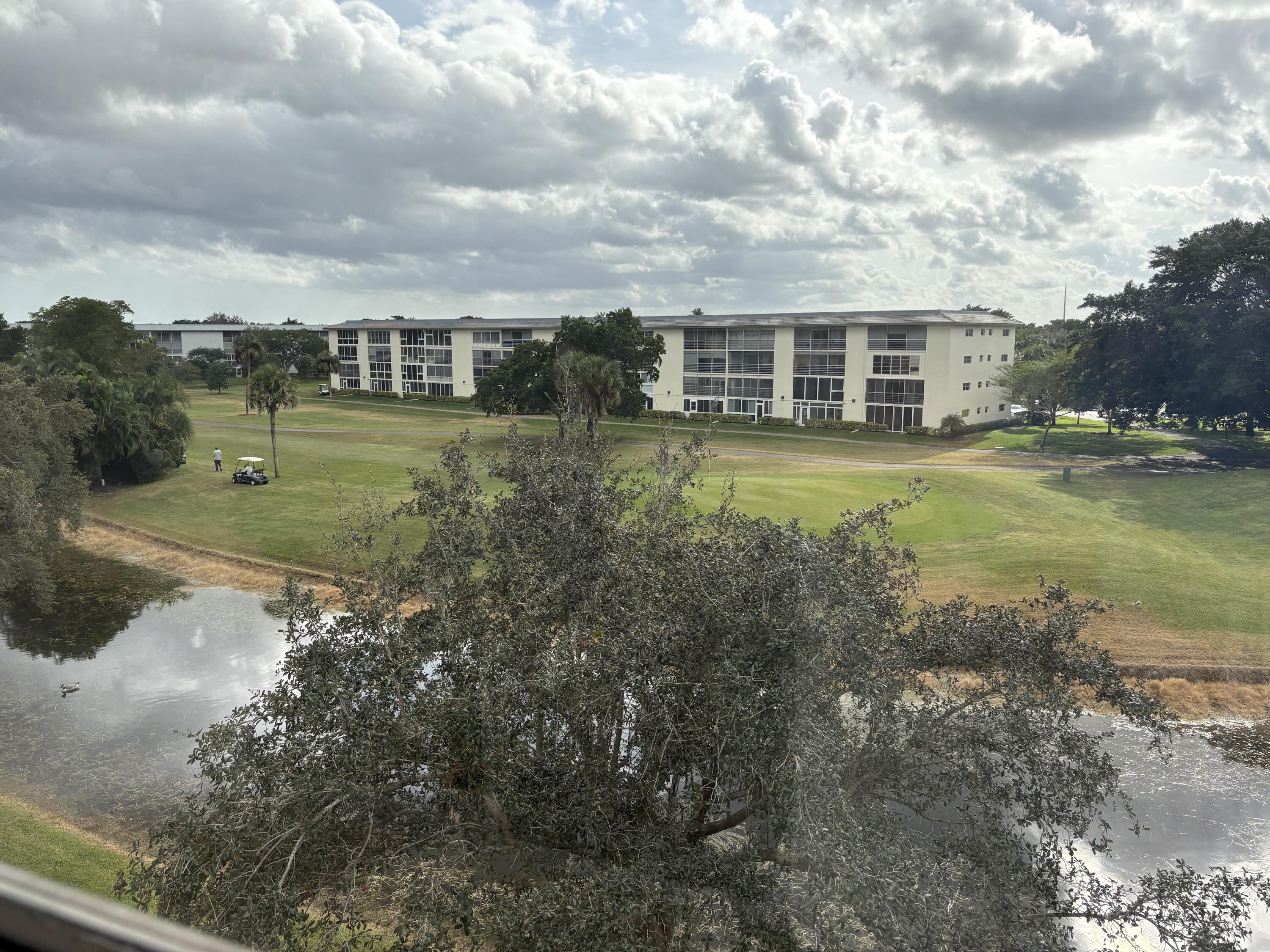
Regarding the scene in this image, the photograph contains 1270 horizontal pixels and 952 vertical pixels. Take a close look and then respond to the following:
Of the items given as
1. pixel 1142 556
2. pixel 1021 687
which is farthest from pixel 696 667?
pixel 1142 556

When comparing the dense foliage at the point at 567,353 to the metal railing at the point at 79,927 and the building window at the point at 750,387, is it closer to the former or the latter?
the building window at the point at 750,387

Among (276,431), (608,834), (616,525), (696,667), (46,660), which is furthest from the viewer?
(276,431)

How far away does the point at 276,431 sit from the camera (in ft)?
222

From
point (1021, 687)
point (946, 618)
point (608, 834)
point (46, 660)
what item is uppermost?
point (946, 618)

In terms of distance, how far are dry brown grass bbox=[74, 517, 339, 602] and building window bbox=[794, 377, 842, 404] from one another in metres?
51.9

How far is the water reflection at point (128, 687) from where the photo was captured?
17.8 meters

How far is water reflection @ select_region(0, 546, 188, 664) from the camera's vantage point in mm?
25656

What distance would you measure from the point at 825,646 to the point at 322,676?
250 inches

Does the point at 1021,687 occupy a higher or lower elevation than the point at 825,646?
lower

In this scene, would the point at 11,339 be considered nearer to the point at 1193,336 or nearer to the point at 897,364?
the point at 897,364

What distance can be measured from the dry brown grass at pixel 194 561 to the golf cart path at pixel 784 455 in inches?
815

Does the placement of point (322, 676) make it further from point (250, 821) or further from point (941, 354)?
point (941, 354)

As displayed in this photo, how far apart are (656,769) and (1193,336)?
56342mm

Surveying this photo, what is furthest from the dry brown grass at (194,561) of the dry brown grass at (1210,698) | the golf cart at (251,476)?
the dry brown grass at (1210,698)
